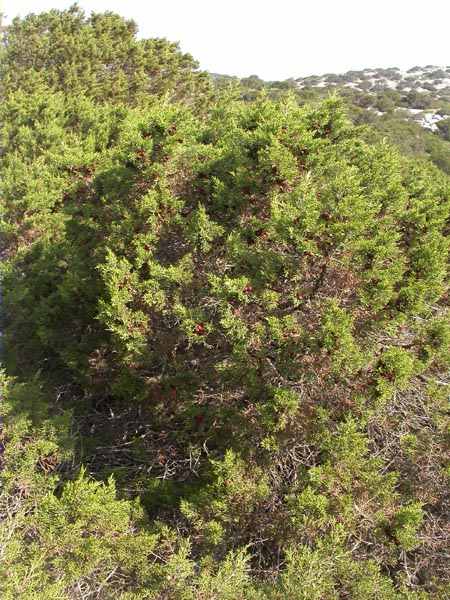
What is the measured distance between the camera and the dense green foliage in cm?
493

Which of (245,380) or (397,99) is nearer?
(245,380)

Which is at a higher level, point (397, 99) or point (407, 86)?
point (407, 86)

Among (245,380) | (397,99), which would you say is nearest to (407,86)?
(397,99)

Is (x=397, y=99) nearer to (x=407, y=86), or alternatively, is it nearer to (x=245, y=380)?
(x=407, y=86)

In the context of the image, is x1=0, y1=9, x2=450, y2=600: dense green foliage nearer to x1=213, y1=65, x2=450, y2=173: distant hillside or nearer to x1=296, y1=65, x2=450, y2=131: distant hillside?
x1=213, y1=65, x2=450, y2=173: distant hillside

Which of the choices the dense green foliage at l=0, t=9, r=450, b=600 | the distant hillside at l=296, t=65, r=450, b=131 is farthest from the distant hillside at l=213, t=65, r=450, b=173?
the dense green foliage at l=0, t=9, r=450, b=600

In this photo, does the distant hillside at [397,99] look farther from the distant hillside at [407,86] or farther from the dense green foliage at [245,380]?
the dense green foliage at [245,380]

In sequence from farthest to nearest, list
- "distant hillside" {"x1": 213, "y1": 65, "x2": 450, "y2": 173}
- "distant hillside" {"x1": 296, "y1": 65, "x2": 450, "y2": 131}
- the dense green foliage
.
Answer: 1. "distant hillside" {"x1": 296, "y1": 65, "x2": 450, "y2": 131}
2. "distant hillside" {"x1": 213, "y1": 65, "x2": 450, "y2": 173}
3. the dense green foliage

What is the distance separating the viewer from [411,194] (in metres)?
8.42

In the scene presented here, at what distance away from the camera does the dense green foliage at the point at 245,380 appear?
493 centimetres

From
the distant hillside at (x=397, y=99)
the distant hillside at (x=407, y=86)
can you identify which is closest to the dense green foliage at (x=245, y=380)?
the distant hillside at (x=397, y=99)

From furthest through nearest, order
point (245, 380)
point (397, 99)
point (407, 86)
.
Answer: point (407, 86) → point (397, 99) → point (245, 380)

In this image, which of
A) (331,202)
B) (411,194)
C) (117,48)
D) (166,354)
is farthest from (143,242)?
(117,48)

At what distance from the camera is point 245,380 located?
5.50 meters
